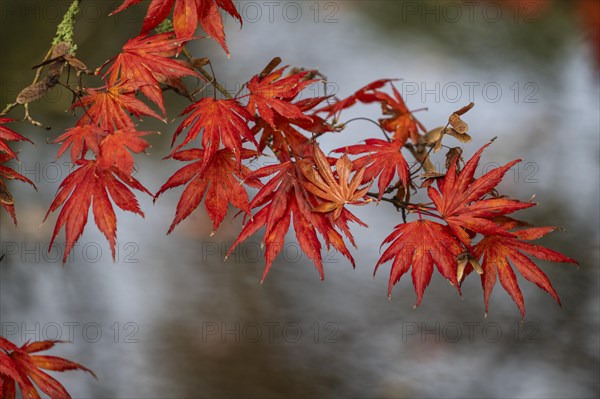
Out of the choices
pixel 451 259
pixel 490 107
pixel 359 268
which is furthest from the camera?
pixel 490 107

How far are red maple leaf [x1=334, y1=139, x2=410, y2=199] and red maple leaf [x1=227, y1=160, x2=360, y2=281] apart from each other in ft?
0.25

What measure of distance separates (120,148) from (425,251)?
396 mm

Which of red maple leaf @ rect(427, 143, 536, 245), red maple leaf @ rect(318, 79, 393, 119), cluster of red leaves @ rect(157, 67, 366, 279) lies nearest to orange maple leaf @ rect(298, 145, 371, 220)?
cluster of red leaves @ rect(157, 67, 366, 279)

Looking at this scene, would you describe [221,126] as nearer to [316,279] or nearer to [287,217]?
[287,217]

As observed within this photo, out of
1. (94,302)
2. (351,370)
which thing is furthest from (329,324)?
(94,302)

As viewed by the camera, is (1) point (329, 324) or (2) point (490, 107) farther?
(2) point (490, 107)

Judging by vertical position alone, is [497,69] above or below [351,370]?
above

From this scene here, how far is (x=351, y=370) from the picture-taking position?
1.96 meters

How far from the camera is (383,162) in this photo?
3.20ft

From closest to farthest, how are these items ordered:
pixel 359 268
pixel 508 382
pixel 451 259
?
pixel 451 259, pixel 508 382, pixel 359 268

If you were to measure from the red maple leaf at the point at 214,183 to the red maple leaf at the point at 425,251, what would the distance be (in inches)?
8.0

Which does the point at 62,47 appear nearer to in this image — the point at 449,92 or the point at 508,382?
the point at 508,382

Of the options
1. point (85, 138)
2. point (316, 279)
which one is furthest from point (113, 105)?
point (316, 279)

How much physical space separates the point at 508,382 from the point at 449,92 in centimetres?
95
